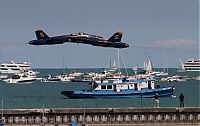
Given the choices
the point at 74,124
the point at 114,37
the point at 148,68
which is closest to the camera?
the point at 74,124

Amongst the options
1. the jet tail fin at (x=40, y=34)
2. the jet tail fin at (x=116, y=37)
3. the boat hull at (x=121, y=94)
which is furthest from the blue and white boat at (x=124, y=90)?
the jet tail fin at (x=116, y=37)

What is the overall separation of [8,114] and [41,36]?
9.67 metres

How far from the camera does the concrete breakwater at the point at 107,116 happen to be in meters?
47.3

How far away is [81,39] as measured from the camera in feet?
180

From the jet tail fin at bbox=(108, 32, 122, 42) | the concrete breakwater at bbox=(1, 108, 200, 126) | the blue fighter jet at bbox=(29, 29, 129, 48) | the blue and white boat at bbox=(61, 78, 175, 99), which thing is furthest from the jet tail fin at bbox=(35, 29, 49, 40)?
the blue and white boat at bbox=(61, 78, 175, 99)

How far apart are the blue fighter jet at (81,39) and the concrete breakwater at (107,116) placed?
6863 millimetres

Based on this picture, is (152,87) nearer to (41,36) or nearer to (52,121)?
(41,36)

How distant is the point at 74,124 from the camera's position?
144ft

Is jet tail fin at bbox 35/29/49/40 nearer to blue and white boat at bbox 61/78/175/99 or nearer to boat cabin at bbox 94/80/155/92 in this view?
blue and white boat at bbox 61/78/175/99

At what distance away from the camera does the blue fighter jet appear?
2092 inches

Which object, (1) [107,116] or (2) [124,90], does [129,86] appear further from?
(1) [107,116]

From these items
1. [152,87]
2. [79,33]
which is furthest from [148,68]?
[79,33]

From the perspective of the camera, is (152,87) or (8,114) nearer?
(8,114)

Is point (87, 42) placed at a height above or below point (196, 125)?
above
